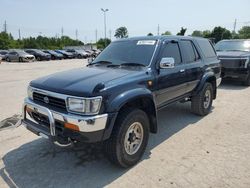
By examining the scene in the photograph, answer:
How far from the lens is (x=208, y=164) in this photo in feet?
11.9

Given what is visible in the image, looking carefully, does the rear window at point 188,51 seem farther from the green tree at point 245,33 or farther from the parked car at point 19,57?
the green tree at point 245,33

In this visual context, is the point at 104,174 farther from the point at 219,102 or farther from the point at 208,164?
the point at 219,102

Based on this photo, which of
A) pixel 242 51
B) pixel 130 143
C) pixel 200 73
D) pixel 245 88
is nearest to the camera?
pixel 130 143

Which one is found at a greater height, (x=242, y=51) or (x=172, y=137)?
(x=242, y=51)

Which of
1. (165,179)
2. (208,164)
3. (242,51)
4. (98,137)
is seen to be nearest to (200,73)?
(208,164)

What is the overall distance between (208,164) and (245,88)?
6.93m

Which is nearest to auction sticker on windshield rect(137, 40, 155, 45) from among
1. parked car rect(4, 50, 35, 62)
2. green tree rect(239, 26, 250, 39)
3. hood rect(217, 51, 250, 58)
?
hood rect(217, 51, 250, 58)

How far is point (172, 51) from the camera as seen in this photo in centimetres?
473

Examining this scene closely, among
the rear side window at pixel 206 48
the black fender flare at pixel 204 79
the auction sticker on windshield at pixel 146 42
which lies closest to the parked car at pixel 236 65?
the rear side window at pixel 206 48

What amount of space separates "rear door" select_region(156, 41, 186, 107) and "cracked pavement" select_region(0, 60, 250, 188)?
79 cm

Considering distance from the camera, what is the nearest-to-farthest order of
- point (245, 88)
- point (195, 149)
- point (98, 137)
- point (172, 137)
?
point (98, 137)
point (195, 149)
point (172, 137)
point (245, 88)

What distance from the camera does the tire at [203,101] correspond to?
5664 mm

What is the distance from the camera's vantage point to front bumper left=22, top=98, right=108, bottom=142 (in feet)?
9.74

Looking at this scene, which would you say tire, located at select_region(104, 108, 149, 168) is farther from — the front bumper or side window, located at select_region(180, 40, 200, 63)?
side window, located at select_region(180, 40, 200, 63)
